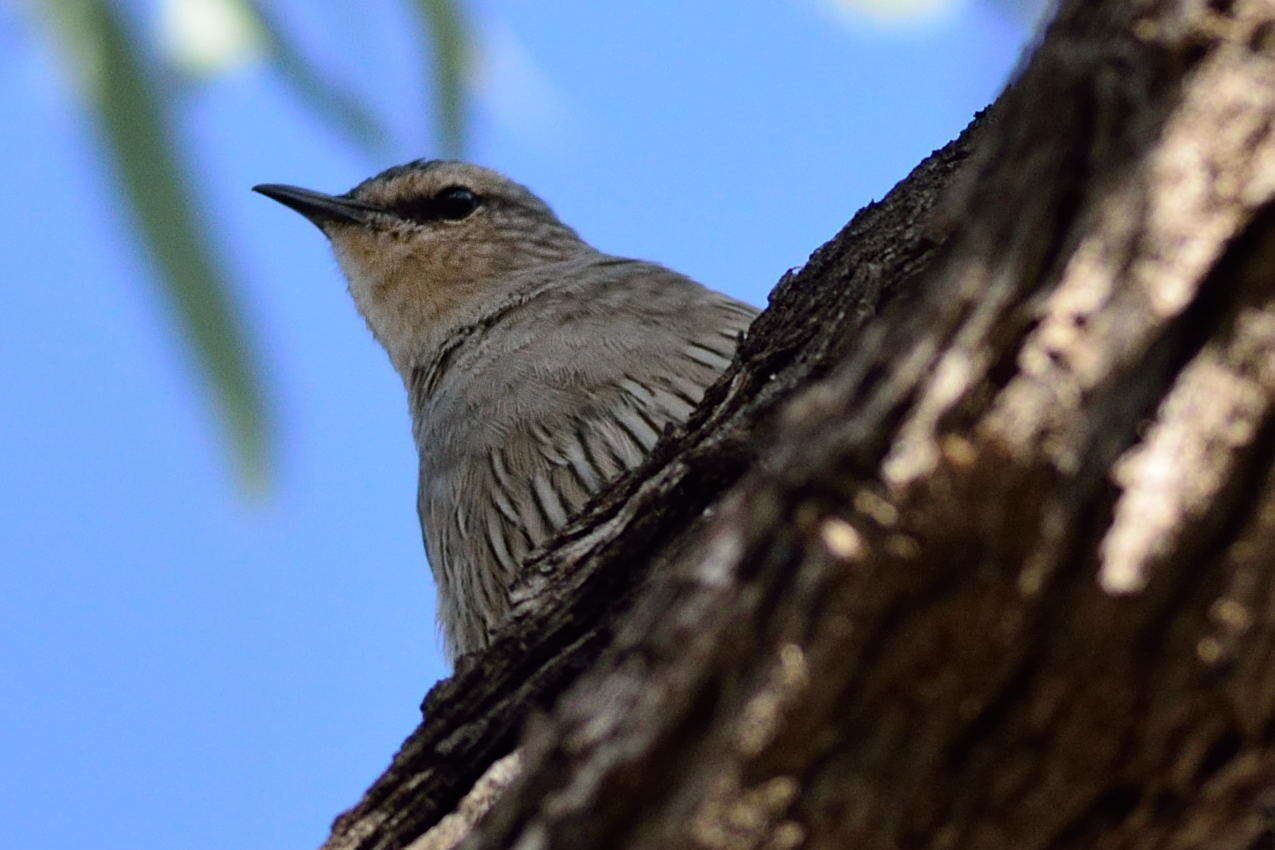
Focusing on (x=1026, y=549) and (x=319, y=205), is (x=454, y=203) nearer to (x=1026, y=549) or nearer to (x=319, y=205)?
(x=319, y=205)

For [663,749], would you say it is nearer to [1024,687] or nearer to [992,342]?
[1024,687]

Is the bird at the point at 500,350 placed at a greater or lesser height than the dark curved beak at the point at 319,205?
lesser

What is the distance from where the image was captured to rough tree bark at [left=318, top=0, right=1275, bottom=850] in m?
1.44

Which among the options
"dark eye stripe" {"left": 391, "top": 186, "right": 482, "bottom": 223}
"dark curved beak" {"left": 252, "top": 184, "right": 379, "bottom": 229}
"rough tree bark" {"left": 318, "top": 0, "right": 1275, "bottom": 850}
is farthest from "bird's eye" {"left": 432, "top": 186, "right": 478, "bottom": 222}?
"rough tree bark" {"left": 318, "top": 0, "right": 1275, "bottom": 850}

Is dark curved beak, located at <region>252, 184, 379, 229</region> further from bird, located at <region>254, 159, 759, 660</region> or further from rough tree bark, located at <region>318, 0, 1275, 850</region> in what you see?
rough tree bark, located at <region>318, 0, 1275, 850</region>

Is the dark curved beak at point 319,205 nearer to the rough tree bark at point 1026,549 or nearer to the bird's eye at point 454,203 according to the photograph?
the bird's eye at point 454,203

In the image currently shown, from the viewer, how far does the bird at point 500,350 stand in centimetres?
454

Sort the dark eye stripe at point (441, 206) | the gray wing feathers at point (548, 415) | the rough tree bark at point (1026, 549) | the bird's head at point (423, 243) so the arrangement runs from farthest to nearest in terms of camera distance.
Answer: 1. the dark eye stripe at point (441, 206)
2. the bird's head at point (423, 243)
3. the gray wing feathers at point (548, 415)
4. the rough tree bark at point (1026, 549)

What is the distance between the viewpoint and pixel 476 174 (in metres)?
6.18

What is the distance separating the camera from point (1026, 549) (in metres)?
1.44

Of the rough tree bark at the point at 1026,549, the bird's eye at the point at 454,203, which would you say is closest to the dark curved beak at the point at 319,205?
the bird's eye at the point at 454,203

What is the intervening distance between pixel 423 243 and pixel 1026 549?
181 inches

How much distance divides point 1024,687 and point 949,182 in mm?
1886

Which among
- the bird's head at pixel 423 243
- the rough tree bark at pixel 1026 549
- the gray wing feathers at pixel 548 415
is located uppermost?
the bird's head at pixel 423 243
